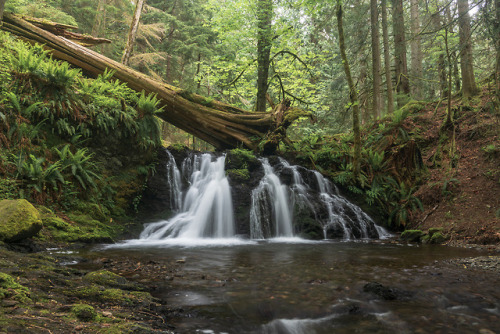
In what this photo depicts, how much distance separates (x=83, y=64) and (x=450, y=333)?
1247cm

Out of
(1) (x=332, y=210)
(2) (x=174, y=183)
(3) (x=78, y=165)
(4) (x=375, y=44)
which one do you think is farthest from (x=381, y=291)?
(4) (x=375, y=44)

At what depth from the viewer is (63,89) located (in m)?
7.92

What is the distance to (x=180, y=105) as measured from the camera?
11359 mm

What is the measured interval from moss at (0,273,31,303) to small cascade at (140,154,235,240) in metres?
6.06

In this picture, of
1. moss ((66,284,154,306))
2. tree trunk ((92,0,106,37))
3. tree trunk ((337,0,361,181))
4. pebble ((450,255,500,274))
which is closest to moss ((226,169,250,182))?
tree trunk ((337,0,361,181))

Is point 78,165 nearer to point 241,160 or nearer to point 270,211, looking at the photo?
point 241,160

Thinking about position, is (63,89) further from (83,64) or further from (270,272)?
(270,272)

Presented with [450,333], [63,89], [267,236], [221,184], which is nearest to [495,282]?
[450,333]

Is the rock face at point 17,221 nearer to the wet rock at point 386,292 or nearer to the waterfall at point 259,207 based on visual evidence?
the waterfall at point 259,207

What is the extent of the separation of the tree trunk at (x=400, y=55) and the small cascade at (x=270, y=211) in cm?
822

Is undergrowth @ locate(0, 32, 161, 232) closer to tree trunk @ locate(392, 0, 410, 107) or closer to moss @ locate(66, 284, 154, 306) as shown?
moss @ locate(66, 284, 154, 306)

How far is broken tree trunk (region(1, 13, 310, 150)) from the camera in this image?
10234 millimetres

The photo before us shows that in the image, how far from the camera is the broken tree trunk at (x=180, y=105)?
1023 centimetres

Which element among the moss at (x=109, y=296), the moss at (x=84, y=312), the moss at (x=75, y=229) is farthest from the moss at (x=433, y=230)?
the moss at (x=84, y=312)
